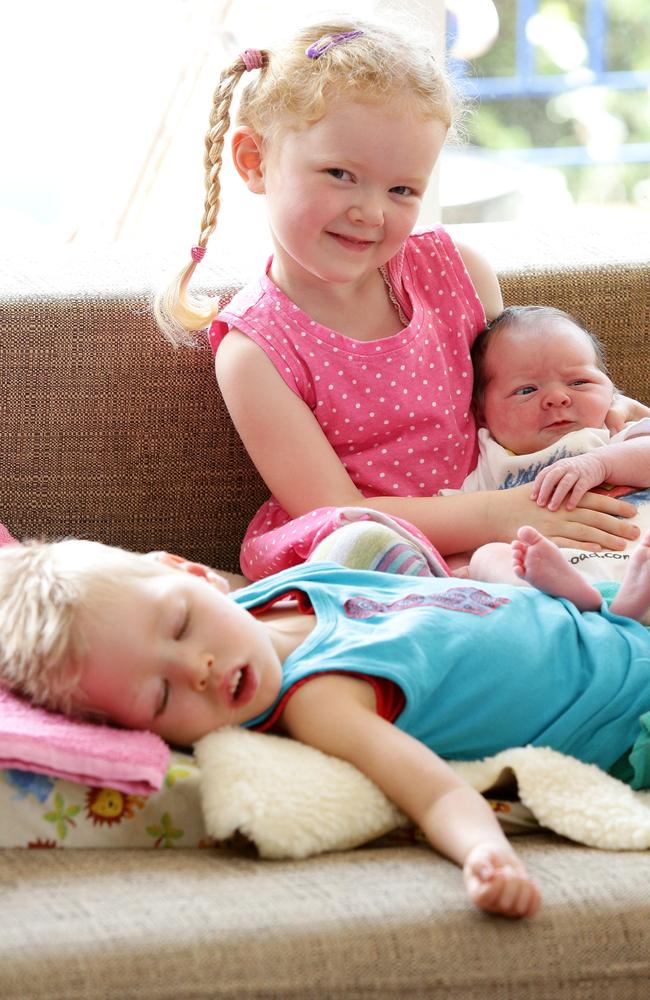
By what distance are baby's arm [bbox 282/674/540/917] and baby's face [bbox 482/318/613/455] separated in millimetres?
678

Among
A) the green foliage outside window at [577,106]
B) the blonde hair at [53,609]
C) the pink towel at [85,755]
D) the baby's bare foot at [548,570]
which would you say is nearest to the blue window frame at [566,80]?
the green foliage outside window at [577,106]

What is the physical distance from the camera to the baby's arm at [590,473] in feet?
5.40

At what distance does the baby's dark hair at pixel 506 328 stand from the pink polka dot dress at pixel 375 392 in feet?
0.05

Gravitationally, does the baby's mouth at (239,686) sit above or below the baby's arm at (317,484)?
below

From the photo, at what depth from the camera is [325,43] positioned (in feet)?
5.41

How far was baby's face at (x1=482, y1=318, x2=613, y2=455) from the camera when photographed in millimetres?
1741

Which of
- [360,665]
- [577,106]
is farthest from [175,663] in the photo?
[577,106]

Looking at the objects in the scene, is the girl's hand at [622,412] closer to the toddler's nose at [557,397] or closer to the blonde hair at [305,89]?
the toddler's nose at [557,397]

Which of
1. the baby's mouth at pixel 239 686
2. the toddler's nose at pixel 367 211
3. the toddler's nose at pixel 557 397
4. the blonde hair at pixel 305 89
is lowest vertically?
the baby's mouth at pixel 239 686

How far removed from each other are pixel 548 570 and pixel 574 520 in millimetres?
303

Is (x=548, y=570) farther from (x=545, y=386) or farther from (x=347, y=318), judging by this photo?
(x=347, y=318)

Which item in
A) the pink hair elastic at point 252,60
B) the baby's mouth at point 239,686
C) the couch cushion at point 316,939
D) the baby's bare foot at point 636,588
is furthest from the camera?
the pink hair elastic at point 252,60

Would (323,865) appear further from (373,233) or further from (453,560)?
(373,233)

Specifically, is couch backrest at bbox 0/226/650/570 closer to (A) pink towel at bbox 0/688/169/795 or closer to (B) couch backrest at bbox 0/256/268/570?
(B) couch backrest at bbox 0/256/268/570
